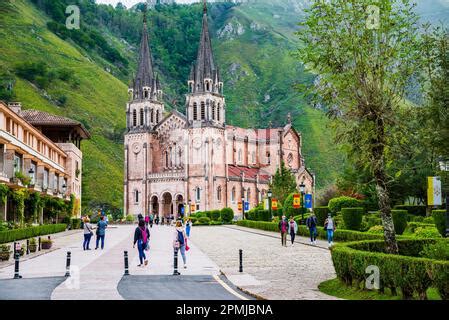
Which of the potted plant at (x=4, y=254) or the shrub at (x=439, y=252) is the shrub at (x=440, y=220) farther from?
the potted plant at (x=4, y=254)

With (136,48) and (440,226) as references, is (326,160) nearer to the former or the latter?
(136,48)

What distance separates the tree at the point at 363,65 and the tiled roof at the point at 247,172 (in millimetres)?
82222

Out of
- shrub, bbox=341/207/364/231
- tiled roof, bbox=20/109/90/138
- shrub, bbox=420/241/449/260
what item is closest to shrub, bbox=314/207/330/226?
shrub, bbox=341/207/364/231

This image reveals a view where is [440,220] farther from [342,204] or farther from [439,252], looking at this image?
[342,204]

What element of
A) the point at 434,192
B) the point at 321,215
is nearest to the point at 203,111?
the point at 321,215

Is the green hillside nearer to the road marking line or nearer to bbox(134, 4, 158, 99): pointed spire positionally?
bbox(134, 4, 158, 99): pointed spire

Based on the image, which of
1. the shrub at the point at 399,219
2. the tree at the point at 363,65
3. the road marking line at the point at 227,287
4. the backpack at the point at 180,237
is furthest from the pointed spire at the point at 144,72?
the tree at the point at 363,65

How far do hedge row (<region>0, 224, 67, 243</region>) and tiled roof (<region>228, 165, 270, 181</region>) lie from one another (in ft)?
155

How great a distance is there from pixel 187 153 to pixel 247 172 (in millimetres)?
14227

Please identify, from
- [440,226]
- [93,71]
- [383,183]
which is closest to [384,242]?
[383,183]

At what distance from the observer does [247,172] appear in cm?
10850

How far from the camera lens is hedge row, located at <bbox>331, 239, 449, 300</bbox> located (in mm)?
13062

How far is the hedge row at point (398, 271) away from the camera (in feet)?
42.9

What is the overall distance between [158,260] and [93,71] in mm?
110672
